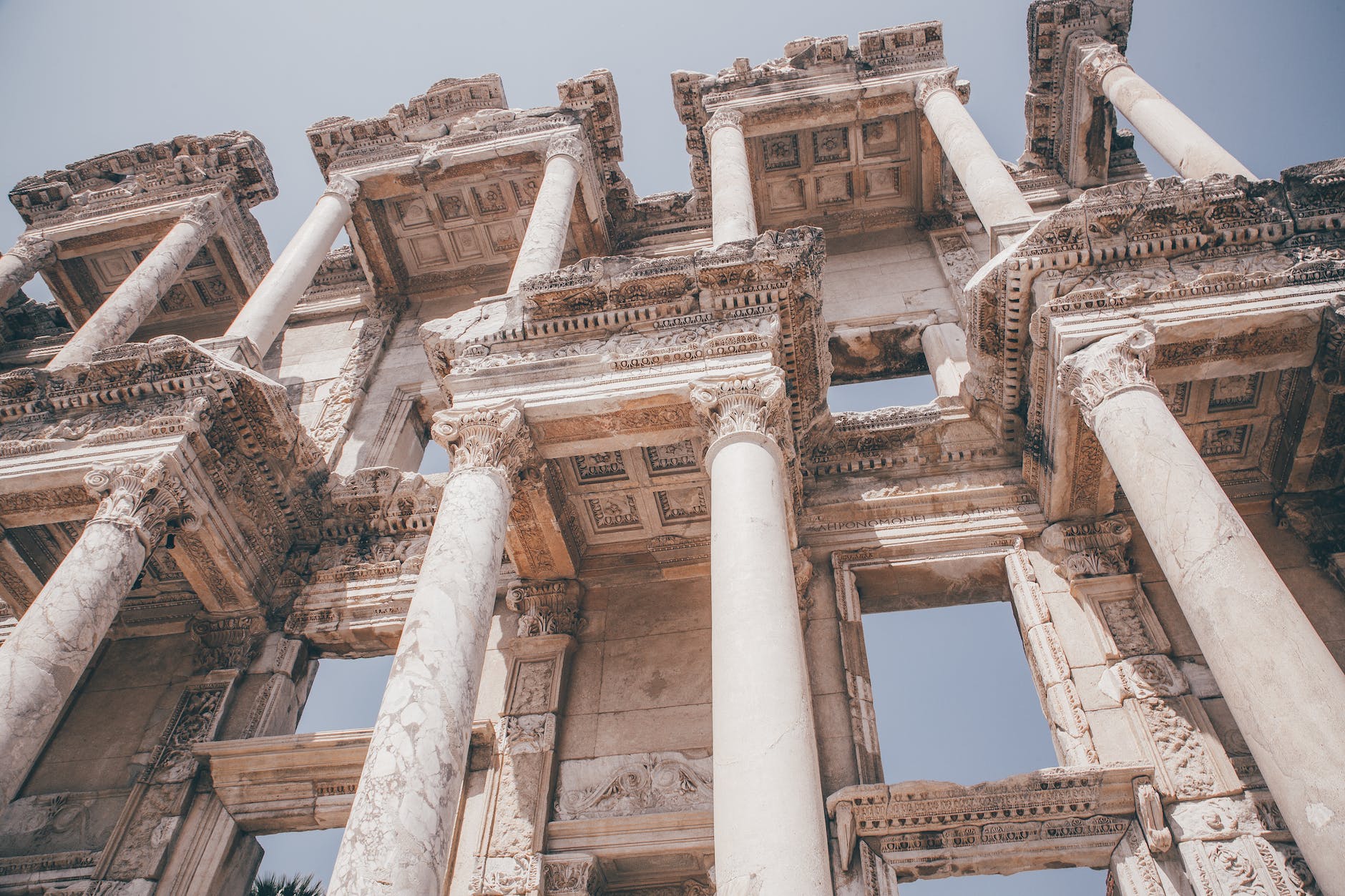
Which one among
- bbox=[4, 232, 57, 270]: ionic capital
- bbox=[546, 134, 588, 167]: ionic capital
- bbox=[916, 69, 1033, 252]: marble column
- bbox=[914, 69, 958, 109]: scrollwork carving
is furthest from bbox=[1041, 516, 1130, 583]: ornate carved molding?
bbox=[4, 232, 57, 270]: ionic capital

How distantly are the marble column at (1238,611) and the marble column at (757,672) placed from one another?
301 cm

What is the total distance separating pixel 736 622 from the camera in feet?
23.6

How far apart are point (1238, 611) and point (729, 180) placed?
9.92 m

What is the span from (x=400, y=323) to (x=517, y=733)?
35.3 ft

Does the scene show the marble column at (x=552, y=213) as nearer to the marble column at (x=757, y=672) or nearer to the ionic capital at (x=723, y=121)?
the ionic capital at (x=723, y=121)

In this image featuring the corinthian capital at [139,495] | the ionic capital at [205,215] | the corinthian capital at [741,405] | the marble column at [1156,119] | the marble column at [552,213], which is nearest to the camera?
the corinthian capital at [741,405]

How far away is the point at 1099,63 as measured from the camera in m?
15.7

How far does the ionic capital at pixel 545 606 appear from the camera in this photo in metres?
10.9

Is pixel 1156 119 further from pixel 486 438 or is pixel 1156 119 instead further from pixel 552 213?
pixel 486 438

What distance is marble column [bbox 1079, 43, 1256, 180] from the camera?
12484mm

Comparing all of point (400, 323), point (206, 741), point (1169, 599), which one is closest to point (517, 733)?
point (206, 741)

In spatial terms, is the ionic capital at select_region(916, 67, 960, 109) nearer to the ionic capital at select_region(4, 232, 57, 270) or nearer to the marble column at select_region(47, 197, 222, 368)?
the marble column at select_region(47, 197, 222, 368)

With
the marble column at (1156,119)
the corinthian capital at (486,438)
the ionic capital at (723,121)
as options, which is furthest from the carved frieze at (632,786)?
the ionic capital at (723,121)

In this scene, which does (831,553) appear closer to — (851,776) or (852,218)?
(851,776)
